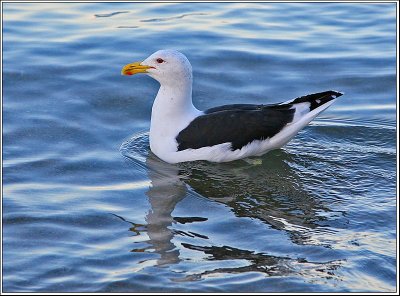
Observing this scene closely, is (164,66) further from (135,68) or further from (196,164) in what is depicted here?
(196,164)

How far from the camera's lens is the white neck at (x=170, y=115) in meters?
9.97

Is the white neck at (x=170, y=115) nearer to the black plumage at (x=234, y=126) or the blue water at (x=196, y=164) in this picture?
the black plumage at (x=234, y=126)

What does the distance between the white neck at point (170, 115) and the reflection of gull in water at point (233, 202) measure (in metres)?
0.22

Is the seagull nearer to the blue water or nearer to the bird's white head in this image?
the bird's white head

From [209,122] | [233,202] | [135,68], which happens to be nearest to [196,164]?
[209,122]

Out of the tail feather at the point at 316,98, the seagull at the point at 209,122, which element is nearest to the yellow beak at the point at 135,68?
the seagull at the point at 209,122

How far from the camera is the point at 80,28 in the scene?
46.7 feet

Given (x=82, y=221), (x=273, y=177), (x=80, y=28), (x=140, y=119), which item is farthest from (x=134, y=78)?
(x=82, y=221)

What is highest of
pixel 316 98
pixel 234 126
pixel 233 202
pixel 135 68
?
pixel 135 68

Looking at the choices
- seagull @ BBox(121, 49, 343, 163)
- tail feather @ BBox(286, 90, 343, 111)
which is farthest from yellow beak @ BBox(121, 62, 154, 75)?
tail feather @ BBox(286, 90, 343, 111)

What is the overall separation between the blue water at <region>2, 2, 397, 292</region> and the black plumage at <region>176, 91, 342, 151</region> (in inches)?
10.9

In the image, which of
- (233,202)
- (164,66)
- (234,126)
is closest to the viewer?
(233,202)

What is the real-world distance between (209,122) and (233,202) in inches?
48.1

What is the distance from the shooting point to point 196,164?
9781 millimetres
